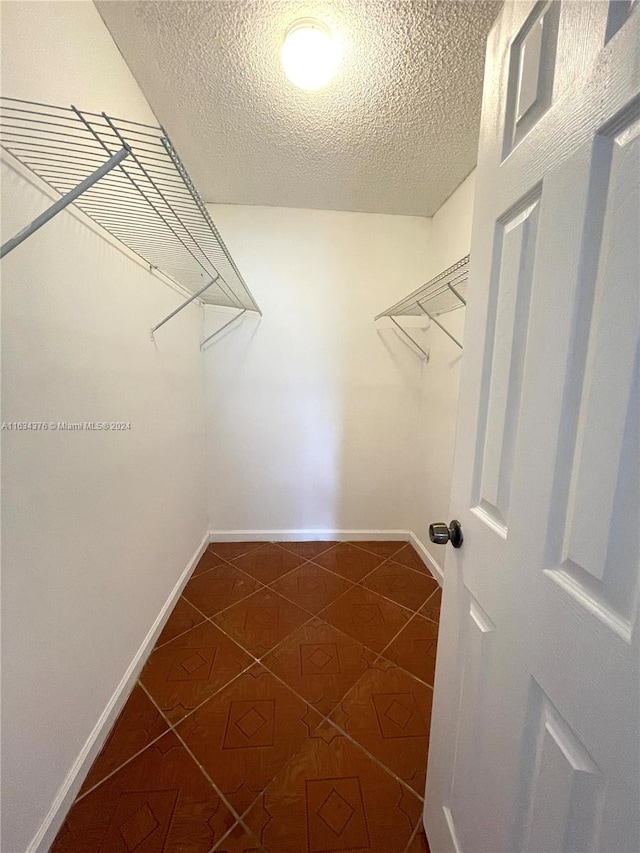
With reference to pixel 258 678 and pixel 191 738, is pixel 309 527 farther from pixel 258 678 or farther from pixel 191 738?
pixel 191 738

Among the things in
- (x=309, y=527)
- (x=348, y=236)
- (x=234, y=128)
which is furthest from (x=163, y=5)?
(x=309, y=527)

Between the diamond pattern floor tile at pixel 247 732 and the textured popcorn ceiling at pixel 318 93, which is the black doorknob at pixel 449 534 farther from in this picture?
the textured popcorn ceiling at pixel 318 93

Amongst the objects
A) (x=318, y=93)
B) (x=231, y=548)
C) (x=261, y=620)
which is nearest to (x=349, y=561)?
(x=261, y=620)

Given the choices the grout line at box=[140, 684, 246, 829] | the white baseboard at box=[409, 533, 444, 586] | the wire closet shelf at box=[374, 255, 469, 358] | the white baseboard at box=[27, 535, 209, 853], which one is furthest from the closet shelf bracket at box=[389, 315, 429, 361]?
the grout line at box=[140, 684, 246, 829]

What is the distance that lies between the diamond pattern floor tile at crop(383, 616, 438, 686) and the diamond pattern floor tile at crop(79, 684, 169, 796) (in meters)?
1.03

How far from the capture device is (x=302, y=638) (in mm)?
1682

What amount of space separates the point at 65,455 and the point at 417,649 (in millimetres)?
1769

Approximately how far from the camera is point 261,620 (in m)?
1.80

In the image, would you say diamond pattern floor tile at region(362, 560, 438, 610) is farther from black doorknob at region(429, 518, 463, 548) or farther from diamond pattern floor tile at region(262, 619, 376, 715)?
black doorknob at region(429, 518, 463, 548)

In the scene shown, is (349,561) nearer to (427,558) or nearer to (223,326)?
(427,558)

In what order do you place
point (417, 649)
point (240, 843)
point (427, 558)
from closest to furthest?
point (240, 843), point (417, 649), point (427, 558)

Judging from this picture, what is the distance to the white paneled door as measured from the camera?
40cm

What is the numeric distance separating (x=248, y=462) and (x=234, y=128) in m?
2.00

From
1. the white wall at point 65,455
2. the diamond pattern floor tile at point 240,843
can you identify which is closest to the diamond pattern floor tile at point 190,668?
the white wall at point 65,455
